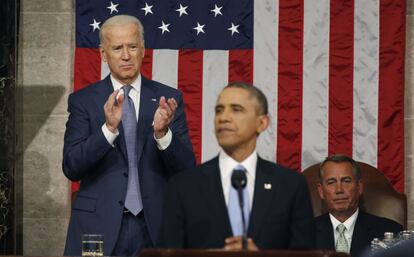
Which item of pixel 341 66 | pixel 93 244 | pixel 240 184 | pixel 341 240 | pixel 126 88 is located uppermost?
pixel 341 66

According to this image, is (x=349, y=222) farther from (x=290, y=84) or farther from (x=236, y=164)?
Answer: (x=236, y=164)

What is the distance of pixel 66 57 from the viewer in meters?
8.47

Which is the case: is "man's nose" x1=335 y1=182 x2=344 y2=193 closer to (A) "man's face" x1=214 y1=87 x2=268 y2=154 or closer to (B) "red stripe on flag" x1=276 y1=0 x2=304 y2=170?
(B) "red stripe on flag" x1=276 y1=0 x2=304 y2=170

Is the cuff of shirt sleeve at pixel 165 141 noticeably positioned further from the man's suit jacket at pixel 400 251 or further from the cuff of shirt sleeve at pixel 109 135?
the man's suit jacket at pixel 400 251

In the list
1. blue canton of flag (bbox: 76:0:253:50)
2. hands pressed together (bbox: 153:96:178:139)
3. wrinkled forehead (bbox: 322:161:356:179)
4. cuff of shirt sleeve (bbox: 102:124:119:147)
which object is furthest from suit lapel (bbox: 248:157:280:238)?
blue canton of flag (bbox: 76:0:253:50)

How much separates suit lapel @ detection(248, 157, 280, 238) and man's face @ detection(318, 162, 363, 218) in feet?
8.81

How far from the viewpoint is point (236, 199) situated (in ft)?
13.6

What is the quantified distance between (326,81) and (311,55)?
0.79 feet

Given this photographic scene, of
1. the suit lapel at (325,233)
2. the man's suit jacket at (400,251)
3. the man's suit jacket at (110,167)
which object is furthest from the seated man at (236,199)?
the suit lapel at (325,233)

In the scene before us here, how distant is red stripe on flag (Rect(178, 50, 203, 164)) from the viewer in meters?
8.30

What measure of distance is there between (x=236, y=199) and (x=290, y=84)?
169 inches

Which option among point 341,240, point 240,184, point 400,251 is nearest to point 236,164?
point 240,184

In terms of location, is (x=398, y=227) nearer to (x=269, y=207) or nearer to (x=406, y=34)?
(x=406, y=34)

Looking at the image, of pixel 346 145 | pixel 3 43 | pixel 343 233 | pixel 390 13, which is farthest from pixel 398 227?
pixel 3 43
